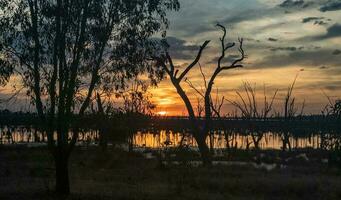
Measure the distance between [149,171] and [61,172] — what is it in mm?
12478

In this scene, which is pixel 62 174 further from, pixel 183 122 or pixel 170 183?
pixel 183 122

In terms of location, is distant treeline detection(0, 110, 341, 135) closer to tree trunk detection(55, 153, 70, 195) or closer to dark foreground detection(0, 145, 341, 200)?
tree trunk detection(55, 153, 70, 195)

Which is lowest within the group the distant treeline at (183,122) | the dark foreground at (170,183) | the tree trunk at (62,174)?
A: the dark foreground at (170,183)

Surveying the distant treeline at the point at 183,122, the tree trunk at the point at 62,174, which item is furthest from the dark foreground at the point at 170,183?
the distant treeline at the point at 183,122

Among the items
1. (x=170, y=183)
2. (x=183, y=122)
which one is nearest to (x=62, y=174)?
(x=170, y=183)

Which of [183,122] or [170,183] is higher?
[183,122]

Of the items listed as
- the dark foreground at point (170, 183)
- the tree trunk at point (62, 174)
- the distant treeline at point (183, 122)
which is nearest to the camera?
the tree trunk at point (62, 174)

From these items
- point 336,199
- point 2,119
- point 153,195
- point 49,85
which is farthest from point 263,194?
point 2,119

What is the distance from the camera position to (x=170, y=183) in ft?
85.4

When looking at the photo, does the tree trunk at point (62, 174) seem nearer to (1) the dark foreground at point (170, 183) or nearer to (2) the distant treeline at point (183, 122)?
(1) the dark foreground at point (170, 183)

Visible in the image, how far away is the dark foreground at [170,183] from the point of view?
22.1 m

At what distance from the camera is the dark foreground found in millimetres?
22078

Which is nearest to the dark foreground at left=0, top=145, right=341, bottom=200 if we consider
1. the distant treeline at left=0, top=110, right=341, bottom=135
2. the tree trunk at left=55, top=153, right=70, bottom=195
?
the tree trunk at left=55, top=153, right=70, bottom=195

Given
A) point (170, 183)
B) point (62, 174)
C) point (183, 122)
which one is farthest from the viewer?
point (183, 122)
